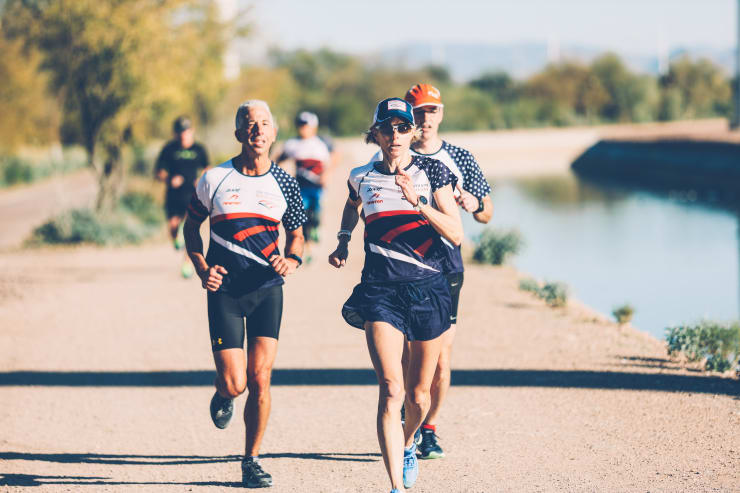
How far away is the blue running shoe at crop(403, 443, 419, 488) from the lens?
5.45m

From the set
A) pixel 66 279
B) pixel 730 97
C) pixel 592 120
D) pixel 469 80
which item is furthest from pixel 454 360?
pixel 469 80

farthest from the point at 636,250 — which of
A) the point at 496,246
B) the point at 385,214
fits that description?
the point at 385,214

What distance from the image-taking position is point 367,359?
29.8 feet

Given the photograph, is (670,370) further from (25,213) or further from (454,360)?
(25,213)

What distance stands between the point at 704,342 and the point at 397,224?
14.4ft

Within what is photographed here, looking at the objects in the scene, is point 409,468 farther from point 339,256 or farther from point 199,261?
point 199,261

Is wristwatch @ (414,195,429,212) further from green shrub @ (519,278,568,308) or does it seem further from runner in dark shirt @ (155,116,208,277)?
runner in dark shirt @ (155,116,208,277)

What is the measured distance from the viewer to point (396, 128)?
529 centimetres

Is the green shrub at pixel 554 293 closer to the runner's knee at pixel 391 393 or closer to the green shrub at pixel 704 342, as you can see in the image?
the green shrub at pixel 704 342

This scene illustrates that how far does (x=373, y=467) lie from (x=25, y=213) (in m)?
23.9

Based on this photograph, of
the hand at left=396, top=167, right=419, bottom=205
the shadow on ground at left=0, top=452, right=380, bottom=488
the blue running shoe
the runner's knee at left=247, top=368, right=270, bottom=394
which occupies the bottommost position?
the shadow on ground at left=0, top=452, right=380, bottom=488

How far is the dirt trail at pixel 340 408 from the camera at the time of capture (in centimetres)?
592

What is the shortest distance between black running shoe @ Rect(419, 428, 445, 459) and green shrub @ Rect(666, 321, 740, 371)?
3.23 metres

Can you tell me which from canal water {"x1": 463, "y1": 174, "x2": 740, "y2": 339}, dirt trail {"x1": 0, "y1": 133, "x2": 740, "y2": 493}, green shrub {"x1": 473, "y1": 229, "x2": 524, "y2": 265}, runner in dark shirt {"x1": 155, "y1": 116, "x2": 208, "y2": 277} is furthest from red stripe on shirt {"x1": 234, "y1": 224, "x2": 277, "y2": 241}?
green shrub {"x1": 473, "y1": 229, "x2": 524, "y2": 265}
